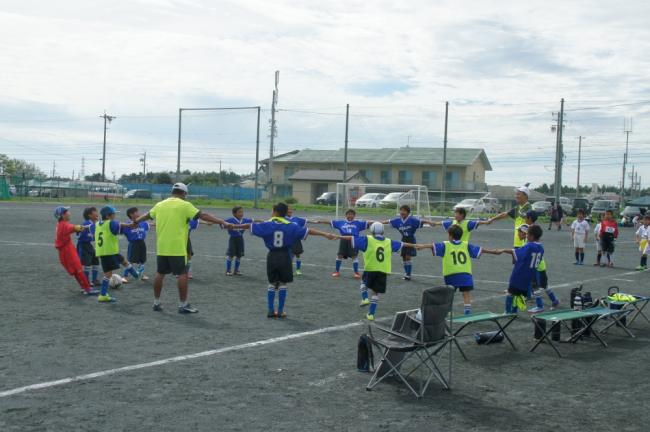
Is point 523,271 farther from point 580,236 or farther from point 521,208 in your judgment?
point 580,236

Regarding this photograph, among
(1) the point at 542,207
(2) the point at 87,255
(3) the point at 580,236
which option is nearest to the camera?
(2) the point at 87,255

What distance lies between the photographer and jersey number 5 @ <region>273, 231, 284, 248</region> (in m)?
10.2

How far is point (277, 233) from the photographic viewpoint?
33.4ft

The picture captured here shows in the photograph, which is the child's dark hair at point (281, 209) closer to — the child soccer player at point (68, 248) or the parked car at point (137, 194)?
the child soccer player at point (68, 248)

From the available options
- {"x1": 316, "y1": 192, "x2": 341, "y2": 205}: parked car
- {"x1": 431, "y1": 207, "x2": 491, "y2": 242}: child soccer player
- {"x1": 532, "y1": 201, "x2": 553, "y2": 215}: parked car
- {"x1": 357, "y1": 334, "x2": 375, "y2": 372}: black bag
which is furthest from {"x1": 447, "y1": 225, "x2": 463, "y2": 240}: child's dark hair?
{"x1": 316, "y1": 192, "x2": 341, "y2": 205}: parked car

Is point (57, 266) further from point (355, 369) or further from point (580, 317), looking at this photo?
point (580, 317)

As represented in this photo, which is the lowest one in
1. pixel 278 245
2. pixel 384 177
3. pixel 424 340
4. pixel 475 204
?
pixel 424 340

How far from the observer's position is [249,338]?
8.91m

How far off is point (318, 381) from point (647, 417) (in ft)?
10.3

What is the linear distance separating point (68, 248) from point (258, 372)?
20.7 ft

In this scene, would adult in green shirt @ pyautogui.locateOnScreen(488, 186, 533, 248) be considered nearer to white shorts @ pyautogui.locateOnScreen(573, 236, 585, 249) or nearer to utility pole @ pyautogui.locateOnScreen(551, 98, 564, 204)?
white shorts @ pyautogui.locateOnScreen(573, 236, 585, 249)

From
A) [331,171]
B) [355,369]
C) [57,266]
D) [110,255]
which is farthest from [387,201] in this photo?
[355,369]

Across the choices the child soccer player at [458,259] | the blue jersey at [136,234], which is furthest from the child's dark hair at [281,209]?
the blue jersey at [136,234]

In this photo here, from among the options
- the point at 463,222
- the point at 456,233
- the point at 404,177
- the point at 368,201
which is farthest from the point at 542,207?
the point at 456,233
